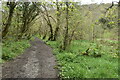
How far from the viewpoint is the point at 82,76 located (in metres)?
6.79

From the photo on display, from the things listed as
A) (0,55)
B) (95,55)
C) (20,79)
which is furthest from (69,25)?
(20,79)

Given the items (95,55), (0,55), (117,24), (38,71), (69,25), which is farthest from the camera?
(69,25)

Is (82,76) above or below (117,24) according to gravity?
below

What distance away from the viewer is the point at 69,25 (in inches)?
529

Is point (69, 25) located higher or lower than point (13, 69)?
higher

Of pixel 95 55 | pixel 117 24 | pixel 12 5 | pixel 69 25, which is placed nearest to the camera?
pixel 117 24

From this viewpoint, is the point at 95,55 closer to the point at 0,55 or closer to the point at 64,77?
the point at 64,77

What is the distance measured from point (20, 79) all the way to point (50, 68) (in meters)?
2.44

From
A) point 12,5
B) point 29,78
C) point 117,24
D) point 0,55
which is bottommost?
point 29,78

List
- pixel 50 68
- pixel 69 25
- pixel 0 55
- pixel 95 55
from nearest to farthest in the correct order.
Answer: pixel 50 68, pixel 0 55, pixel 95 55, pixel 69 25

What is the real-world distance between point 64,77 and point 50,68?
6.39ft

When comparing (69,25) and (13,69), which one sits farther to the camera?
(69,25)

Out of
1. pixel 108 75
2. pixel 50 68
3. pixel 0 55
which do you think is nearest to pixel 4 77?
pixel 50 68

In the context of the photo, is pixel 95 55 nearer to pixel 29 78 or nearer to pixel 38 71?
pixel 38 71
